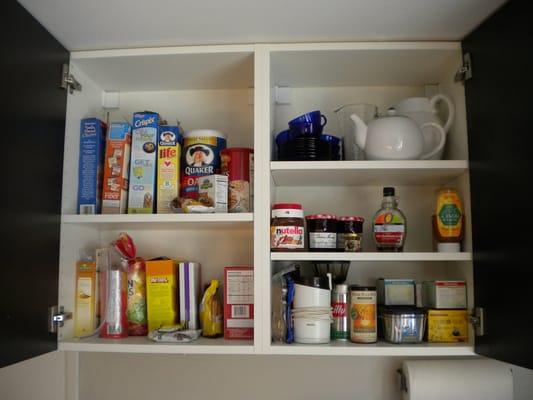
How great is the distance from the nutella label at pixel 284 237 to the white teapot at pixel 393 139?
0.29m

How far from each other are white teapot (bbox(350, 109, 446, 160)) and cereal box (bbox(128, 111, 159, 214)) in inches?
21.8

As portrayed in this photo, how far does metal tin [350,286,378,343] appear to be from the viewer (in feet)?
3.81

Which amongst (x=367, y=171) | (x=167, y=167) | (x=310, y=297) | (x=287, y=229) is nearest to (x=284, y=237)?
(x=287, y=229)

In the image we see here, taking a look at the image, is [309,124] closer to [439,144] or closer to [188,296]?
[439,144]

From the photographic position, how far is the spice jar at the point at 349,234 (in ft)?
3.99

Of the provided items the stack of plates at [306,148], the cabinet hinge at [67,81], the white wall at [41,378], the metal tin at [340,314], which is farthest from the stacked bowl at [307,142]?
the white wall at [41,378]

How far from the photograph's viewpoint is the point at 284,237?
3.84 ft

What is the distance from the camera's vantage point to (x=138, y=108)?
150 cm

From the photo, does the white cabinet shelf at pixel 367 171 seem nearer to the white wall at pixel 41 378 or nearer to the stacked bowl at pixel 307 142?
the stacked bowl at pixel 307 142

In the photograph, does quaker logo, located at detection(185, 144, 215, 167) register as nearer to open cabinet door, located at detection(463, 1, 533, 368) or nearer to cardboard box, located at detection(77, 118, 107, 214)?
cardboard box, located at detection(77, 118, 107, 214)

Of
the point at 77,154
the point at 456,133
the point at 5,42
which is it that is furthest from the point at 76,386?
the point at 456,133

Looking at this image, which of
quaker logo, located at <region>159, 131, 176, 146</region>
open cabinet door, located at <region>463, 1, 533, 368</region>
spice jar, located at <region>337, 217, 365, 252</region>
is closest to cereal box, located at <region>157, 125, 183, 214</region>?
quaker logo, located at <region>159, 131, 176, 146</region>

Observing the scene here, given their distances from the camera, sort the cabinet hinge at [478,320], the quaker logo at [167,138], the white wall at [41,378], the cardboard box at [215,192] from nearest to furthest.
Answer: the cabinet hinge at [478,320] → the cardboard box at [215,192] → the quaker logo at [167,138] → the white wall at [41,378]

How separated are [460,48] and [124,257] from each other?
106cm
